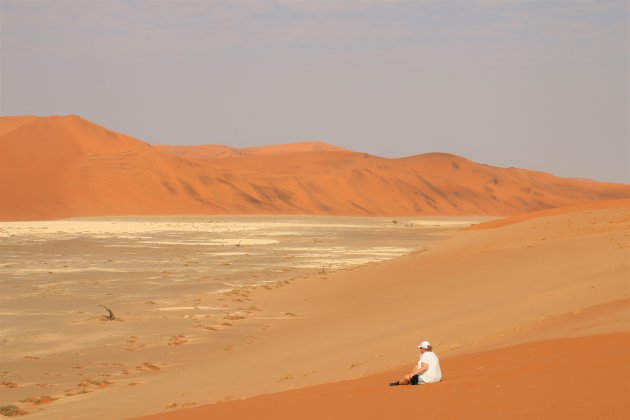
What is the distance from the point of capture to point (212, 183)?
103000mm

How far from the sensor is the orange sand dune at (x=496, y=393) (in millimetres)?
7102

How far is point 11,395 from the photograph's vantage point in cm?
1143

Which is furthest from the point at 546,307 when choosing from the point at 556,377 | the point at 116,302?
the point at 116,302

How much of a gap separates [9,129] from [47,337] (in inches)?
3684

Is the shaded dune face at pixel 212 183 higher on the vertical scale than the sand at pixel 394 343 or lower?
higher

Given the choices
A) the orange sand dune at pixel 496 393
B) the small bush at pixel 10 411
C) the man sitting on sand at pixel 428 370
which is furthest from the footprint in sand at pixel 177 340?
the man sitting on sand at pixel 428 370

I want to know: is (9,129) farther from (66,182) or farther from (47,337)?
(47,337)

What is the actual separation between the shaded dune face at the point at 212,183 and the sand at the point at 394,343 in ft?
188

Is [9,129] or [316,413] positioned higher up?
[9,129]

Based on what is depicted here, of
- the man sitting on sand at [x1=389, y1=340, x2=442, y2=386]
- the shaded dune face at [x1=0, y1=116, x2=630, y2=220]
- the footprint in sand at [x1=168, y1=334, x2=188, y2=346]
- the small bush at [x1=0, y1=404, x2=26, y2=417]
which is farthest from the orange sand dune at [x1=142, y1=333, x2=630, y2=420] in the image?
the shaded dune face at [x1=0, y1=116, x2=630, y2=220]

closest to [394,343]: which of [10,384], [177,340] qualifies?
[177,340]

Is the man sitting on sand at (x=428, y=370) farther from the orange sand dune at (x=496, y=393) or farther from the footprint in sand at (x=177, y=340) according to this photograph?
the footprint in sand at (x=177, y=340)

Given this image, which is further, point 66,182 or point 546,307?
point 66,182

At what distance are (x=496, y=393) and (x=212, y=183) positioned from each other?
96.3 m
